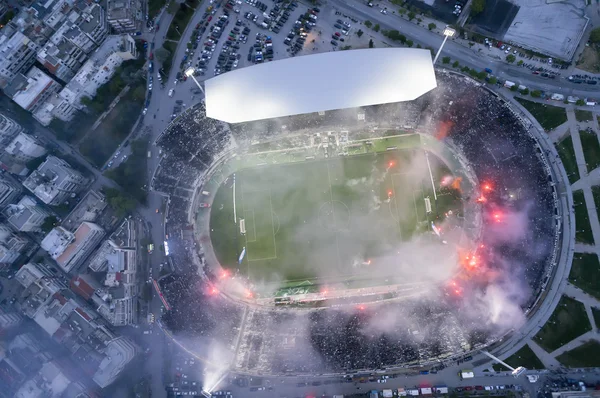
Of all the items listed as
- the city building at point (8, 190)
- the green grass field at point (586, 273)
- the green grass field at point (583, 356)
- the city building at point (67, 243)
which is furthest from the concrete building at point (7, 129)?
the green grass field at point (583, 356)

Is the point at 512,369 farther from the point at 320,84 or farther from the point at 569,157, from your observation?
the point at 320,84

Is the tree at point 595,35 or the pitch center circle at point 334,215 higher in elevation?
the tree at point 595,35

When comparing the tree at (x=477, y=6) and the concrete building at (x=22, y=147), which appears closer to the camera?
the concrete building at (x=22, y=147)

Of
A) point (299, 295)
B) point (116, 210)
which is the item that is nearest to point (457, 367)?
point (299, 295)

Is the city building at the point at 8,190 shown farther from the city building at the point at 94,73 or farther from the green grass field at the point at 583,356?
the green grass field at the point at 583,356

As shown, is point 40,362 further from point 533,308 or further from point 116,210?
point 533,308

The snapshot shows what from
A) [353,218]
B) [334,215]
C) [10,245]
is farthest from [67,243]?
[353,218]
